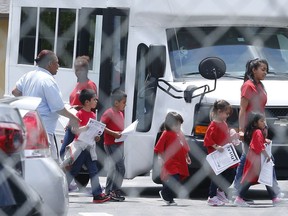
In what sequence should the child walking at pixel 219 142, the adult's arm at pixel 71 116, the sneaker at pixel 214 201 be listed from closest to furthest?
the adult's arm at pixel 71 116
the child walking at pixel 219 142
the sneaker at pixel 214 201

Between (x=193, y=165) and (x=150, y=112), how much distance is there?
2.38 feet

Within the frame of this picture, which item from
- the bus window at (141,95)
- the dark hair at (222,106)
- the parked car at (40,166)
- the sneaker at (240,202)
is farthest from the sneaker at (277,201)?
the parked car at (40,166)

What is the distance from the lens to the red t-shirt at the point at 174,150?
10.7 meters

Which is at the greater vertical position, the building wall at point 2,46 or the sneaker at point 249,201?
the building wall at point 2,46

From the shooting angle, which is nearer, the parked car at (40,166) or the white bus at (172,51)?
the parked car at (40,166)

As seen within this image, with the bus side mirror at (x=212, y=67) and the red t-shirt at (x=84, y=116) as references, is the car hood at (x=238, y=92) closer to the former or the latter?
the bus side mirror at (x=212, y=67)

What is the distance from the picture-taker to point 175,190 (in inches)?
430

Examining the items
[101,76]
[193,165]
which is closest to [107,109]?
[101,76]

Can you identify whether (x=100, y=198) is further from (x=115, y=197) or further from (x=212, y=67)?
(x=212, y=67)

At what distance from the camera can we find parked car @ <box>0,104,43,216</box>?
5.45m

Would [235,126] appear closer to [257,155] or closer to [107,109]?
[257,155]

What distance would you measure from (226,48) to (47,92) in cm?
199

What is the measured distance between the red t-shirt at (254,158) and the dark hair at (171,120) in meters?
0.71

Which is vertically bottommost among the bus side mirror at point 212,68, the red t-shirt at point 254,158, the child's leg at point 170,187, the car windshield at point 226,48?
the child's leg at point 170,187
